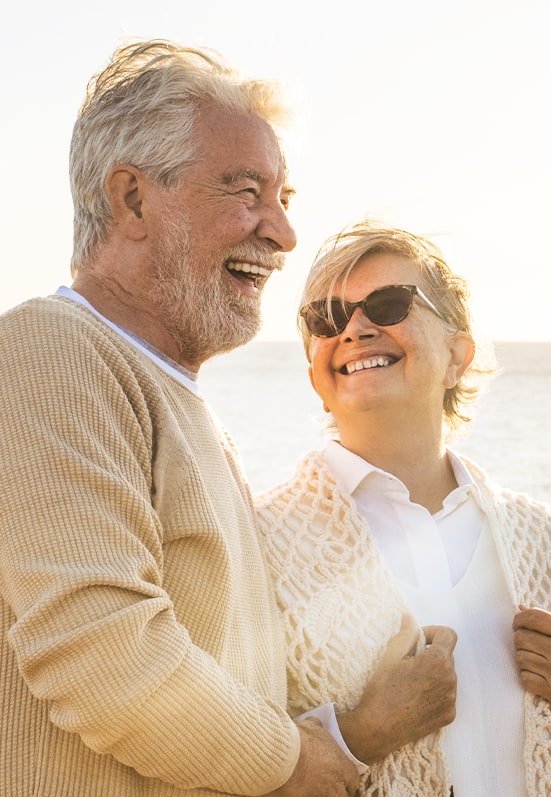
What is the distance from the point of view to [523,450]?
20953 millimetres

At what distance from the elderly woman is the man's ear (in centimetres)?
88

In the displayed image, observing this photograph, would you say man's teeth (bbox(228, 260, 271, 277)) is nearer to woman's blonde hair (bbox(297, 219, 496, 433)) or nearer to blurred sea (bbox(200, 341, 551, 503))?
woman's blonde hair (bbox(297, 219, 496, 433))

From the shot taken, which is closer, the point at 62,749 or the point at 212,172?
the point at 62,749

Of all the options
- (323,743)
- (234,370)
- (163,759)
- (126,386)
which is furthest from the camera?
(234,370)

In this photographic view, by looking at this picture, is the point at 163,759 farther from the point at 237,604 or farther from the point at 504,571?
the point at 504,571

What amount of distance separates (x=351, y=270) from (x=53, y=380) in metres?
1.54

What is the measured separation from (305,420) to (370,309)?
75.1 feet

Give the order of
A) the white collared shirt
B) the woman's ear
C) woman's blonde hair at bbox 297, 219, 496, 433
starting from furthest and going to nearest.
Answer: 1. the woman's ear
2. woman's blonde hair at bbox 297, 219, 496, 433
3. the white collared shirt

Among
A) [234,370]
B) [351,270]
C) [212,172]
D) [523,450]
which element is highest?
[212,172]

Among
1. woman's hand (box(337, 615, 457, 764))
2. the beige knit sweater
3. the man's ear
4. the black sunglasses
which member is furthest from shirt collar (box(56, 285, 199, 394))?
woman's hand (box(337, 615, 457, 764))

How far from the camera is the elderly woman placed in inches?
107

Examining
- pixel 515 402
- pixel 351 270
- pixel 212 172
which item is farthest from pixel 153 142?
pixel 515 402

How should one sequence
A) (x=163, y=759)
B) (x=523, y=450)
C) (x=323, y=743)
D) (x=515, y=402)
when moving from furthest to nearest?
(x=515, y=402), (x=523, y=450), (x=323, y=743), (x=163, y=759)

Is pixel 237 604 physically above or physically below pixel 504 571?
above
